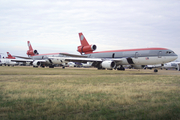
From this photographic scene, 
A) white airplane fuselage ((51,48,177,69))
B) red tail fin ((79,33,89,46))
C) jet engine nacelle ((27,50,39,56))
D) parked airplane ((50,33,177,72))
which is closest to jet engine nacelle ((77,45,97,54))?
parked airplane ((50,33,177,72))

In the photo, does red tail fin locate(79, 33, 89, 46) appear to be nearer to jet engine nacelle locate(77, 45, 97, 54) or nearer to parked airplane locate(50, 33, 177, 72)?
jet engine nacelle locate(77, 45, 97, 54)

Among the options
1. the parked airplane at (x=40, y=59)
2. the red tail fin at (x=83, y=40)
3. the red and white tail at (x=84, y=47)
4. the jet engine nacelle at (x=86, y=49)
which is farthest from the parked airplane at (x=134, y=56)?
the parked airplane at (x=40, y=59)

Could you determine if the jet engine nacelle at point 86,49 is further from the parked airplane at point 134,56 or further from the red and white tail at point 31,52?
the red and white tail at point 31,52

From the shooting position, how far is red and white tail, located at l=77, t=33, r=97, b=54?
128 feet

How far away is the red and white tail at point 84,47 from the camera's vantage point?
→ 38938 mm

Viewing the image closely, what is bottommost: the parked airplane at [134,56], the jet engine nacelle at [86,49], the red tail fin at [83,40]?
the parked airplane at [134,56]

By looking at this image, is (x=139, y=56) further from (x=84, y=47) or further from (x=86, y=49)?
(x=84, y=47)

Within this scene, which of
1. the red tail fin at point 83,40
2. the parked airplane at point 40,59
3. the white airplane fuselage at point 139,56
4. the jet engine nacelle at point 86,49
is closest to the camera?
the white airplane fuselage at point 139,56

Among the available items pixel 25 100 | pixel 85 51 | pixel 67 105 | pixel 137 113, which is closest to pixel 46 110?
pixel 67 105

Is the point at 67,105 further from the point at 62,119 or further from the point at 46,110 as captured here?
the point at 62,119

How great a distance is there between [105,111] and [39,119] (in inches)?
73.6

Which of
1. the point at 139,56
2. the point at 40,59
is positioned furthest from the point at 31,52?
the point at 139,56

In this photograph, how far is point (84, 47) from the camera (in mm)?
40188

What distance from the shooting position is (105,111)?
214 inches
